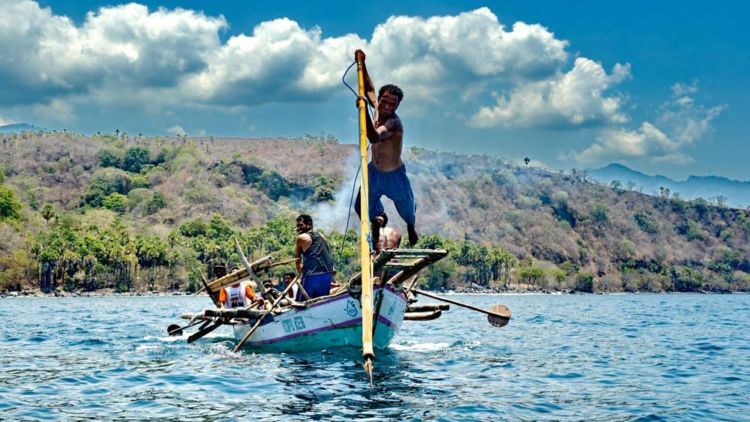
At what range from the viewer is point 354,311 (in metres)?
18.4

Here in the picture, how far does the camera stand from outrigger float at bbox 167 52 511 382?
15680 mm

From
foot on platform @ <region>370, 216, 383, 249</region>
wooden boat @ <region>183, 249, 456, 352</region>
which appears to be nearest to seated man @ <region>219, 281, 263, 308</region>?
wooden boat @ <region>183, 249, 456, 352</region>

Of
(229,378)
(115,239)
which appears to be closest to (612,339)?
(229,378)

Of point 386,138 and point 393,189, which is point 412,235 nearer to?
point 393,189

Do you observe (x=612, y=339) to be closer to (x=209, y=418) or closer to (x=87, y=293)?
(x=209, y=418)

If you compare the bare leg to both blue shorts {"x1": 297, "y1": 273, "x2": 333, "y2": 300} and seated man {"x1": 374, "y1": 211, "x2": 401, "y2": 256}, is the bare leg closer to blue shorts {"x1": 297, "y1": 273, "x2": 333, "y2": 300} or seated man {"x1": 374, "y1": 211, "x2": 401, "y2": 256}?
seated man {"x1": 374, "y1": 211, "x2": 401, "y2": 256}

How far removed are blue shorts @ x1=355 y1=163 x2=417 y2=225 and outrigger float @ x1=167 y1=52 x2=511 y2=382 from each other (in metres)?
1.08

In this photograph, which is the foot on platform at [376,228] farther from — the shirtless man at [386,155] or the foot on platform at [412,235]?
the foot on platform at [412,235]

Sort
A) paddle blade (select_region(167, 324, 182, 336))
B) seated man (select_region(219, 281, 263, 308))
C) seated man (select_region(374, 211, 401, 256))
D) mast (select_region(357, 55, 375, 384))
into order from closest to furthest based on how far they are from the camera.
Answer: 1. mast (select_region(357, 55, 375, 384))
2. seated man (select_region(374, 211, 401, 256))
3. paddle blade (select_region(167, 324, 182, 336))
4. seated man (select_region(219, 281, 263, 308))

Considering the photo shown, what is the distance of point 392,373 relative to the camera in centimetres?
1677

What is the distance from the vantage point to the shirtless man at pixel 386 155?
1576cm

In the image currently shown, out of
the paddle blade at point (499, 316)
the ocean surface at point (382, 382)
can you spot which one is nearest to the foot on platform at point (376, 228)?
the ocean surface at point (382, 382)

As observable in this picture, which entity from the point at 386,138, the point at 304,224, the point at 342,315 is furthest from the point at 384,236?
the point at 304,224

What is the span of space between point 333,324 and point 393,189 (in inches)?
153
